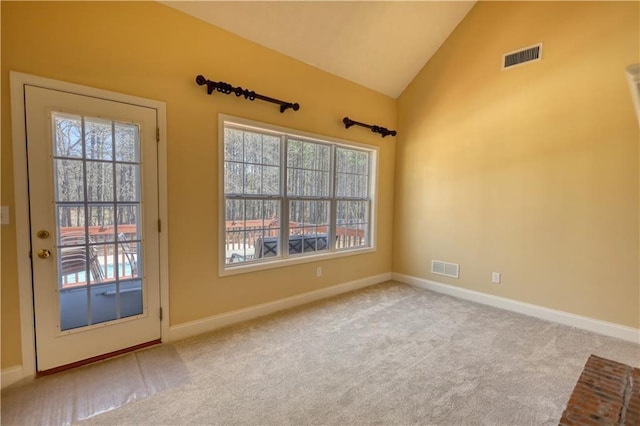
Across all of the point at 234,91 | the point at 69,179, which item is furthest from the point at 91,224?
the point at 234,91

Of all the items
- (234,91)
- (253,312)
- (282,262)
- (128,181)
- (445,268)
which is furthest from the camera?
(445,268)

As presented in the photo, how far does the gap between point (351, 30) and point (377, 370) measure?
3.34 m

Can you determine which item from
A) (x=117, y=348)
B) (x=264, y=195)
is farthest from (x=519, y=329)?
(x=117, y=348)

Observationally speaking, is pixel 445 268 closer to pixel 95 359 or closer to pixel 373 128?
pixel 373 128

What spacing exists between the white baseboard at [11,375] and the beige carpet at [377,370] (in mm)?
276

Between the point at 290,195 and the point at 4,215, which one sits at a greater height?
the point at 290,195

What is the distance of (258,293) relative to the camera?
323 centimetres

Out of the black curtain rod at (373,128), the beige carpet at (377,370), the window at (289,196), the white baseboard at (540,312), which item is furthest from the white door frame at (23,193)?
the white baseboard at (540,312)

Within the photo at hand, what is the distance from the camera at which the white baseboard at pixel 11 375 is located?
1983 mm

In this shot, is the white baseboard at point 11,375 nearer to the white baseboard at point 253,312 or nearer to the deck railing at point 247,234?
the white baseboard at point 253,312

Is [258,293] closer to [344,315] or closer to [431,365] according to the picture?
[344,315]

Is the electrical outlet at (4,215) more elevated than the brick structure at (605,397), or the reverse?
the electrical outlet at (4,215)

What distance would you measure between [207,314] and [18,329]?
4.24 ft

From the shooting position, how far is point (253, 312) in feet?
10.4
